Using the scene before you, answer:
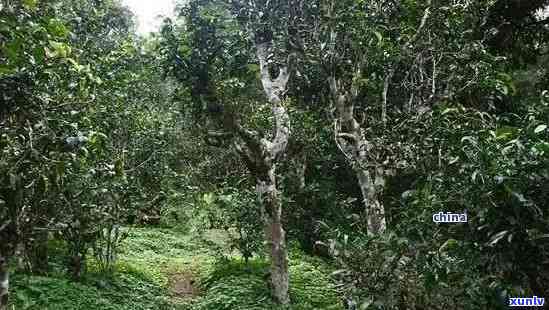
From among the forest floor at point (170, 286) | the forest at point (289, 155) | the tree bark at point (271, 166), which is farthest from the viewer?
the tree bark at point (271, 166)

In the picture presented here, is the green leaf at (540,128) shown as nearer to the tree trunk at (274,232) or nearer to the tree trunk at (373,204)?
the tree trunk at (373,204)

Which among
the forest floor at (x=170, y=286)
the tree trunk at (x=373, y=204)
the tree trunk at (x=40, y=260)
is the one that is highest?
the tree trunk at (x=373, y=204)

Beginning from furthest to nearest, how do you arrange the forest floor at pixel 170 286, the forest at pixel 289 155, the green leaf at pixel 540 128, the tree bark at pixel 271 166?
the tree bark at pixel 271 166
the forest floor at pixel 170 286
the forest at pixel 289 155
the green leaf at pixel 540 128

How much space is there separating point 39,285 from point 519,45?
34.3 feet

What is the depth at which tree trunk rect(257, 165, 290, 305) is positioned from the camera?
9055mm

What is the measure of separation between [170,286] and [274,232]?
3953 millimetres

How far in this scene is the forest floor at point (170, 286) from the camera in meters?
8.41

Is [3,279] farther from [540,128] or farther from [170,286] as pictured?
[170,286]

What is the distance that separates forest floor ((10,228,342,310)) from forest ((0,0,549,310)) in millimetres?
61

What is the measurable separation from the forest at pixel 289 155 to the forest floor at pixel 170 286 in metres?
0.06

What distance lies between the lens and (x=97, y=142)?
4.91 m

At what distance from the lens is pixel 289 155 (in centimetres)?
1305

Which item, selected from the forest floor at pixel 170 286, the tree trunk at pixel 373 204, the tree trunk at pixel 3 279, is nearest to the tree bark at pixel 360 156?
the tree trunk at pixel 373 204

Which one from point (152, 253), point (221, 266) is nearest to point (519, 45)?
point (221, 266)
